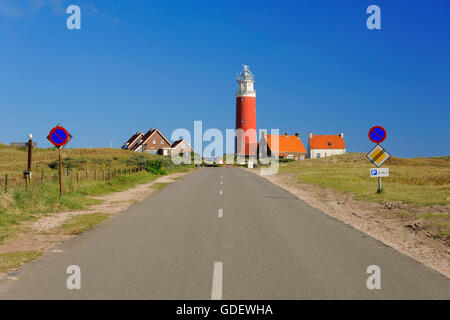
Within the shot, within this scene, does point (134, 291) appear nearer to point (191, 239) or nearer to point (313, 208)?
point (191, 239)

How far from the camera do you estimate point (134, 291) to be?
5.17 m

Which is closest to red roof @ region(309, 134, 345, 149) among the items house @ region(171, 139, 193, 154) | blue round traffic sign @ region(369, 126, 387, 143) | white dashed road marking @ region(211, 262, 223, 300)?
house @ region(171, 139, 193, 154)

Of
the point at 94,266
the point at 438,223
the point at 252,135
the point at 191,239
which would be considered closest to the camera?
the point at 94,266

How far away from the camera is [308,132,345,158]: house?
91750 mm

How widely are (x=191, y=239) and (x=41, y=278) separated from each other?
11.5 feet

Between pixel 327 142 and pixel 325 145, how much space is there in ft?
3.39

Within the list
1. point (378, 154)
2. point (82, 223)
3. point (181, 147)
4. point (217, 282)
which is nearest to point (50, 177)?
point (82, 223)

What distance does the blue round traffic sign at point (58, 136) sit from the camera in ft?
50.6

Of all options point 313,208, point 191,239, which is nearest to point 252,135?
point 313,208

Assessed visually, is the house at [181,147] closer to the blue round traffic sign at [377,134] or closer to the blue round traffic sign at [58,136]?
the blue round traffic sign at [377,134]

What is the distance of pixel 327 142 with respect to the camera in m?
92.9

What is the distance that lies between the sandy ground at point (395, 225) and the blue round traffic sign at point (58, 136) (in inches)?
385

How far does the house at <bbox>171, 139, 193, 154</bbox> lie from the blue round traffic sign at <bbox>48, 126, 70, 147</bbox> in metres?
74.3

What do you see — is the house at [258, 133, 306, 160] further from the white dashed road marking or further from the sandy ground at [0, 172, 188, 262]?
the white dashed road marking
